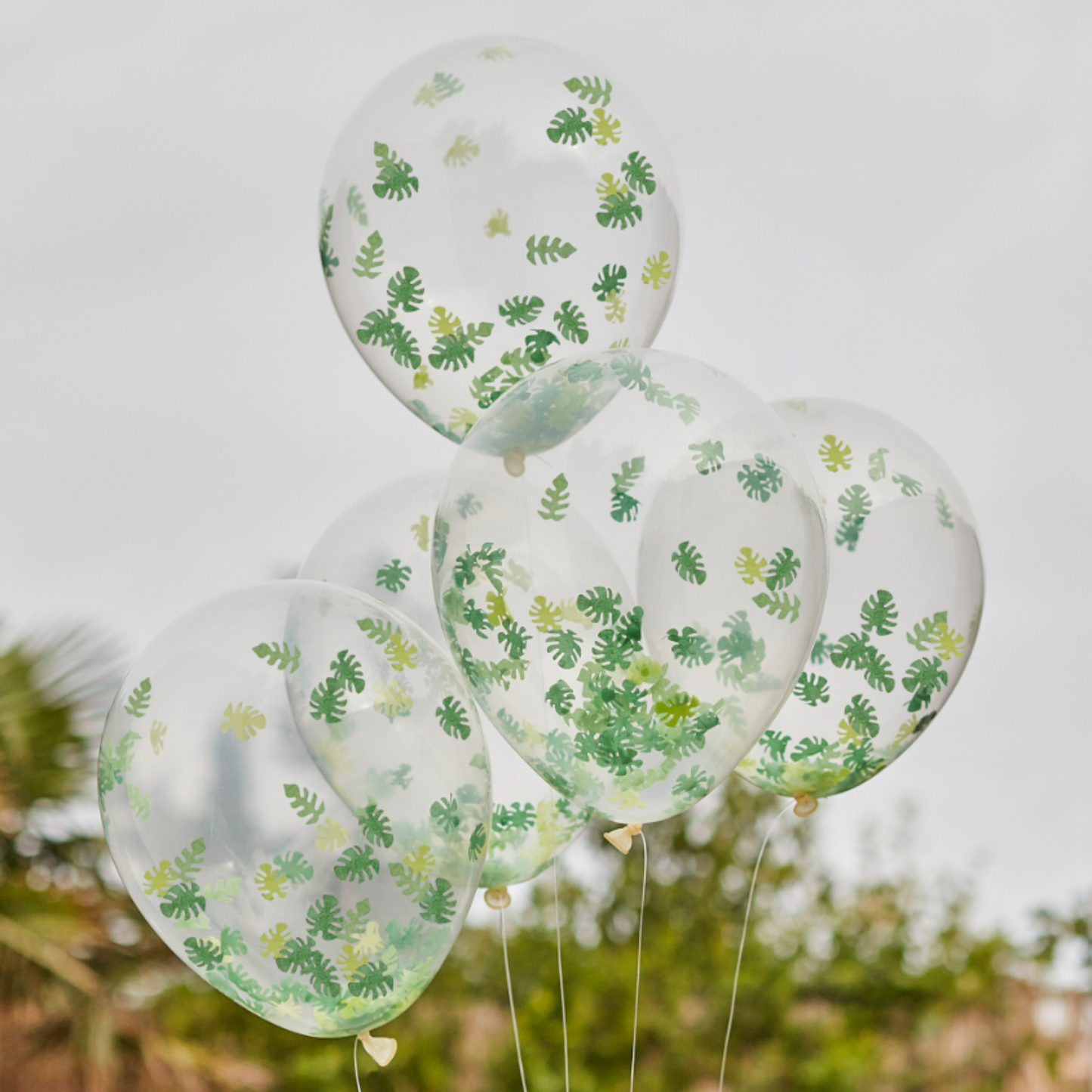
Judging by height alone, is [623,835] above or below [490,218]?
below

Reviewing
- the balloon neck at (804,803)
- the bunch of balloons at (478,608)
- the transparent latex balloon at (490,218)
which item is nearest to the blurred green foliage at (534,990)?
the balloon neck at (804,803)

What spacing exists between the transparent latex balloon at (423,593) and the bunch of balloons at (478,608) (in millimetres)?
217

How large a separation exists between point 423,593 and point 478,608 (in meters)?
0.36

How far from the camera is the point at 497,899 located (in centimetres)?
138

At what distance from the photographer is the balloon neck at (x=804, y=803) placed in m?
1.36

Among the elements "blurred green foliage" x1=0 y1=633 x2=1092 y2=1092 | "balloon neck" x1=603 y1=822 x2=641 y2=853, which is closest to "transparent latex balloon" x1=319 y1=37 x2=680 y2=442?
"balloon neck" x1=603 y1=822 x2=641 y2=853

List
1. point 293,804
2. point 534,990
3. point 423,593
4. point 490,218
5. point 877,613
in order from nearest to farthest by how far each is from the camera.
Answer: point 293,804 < point 490,218 < point 877,613 < point 423,593 < point 534,990

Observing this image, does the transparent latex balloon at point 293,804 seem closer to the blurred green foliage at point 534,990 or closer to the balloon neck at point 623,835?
the balloon neck at point 623,835

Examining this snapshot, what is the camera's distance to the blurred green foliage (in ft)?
9.84

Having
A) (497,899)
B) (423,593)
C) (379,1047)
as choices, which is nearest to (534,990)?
(497,899)

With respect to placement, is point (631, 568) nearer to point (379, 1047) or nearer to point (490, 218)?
point (490, 218)

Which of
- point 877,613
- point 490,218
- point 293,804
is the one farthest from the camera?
point 877,613

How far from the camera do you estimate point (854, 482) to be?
1.33 meters

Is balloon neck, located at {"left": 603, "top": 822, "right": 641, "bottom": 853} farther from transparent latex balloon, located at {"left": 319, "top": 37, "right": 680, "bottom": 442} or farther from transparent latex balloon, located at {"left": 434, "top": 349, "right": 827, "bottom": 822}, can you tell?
transparent latex balloon, located at {"left": 319, "top": 37, "right": 680, "bottom": 442}
